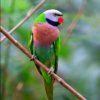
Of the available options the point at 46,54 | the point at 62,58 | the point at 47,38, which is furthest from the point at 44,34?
the point at 62,58

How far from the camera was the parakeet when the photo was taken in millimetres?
1263

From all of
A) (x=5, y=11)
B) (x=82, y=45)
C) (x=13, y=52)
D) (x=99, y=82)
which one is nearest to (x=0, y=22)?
(x=5, y=11)

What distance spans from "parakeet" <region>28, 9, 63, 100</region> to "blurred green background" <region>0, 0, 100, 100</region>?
39cm

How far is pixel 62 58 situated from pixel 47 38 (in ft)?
3.32

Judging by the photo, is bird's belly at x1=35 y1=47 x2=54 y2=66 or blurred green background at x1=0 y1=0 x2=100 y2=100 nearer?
bird's belly at x1=35 y1=47 x2=54 y2=66

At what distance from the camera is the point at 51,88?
1377mm

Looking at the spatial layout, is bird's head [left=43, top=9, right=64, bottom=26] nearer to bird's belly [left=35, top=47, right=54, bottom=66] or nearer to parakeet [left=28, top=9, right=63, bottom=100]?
parakeet [left=28, top=9, right=63, bottom=100]

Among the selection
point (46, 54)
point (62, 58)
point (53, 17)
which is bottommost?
point (62, 58)

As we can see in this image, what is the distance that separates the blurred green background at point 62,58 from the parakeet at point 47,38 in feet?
1.29

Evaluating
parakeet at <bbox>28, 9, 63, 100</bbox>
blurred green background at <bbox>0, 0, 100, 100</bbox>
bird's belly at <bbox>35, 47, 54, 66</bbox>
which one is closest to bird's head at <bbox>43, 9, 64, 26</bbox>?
parakeet at <bbox>28, 9, 63, 100</bbox>

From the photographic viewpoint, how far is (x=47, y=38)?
1279mm

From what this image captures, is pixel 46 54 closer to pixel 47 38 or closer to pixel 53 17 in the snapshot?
pixel 47 38

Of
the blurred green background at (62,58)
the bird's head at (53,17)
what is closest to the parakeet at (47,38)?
the bird's head at (53,17)

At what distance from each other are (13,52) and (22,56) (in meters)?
0.11
